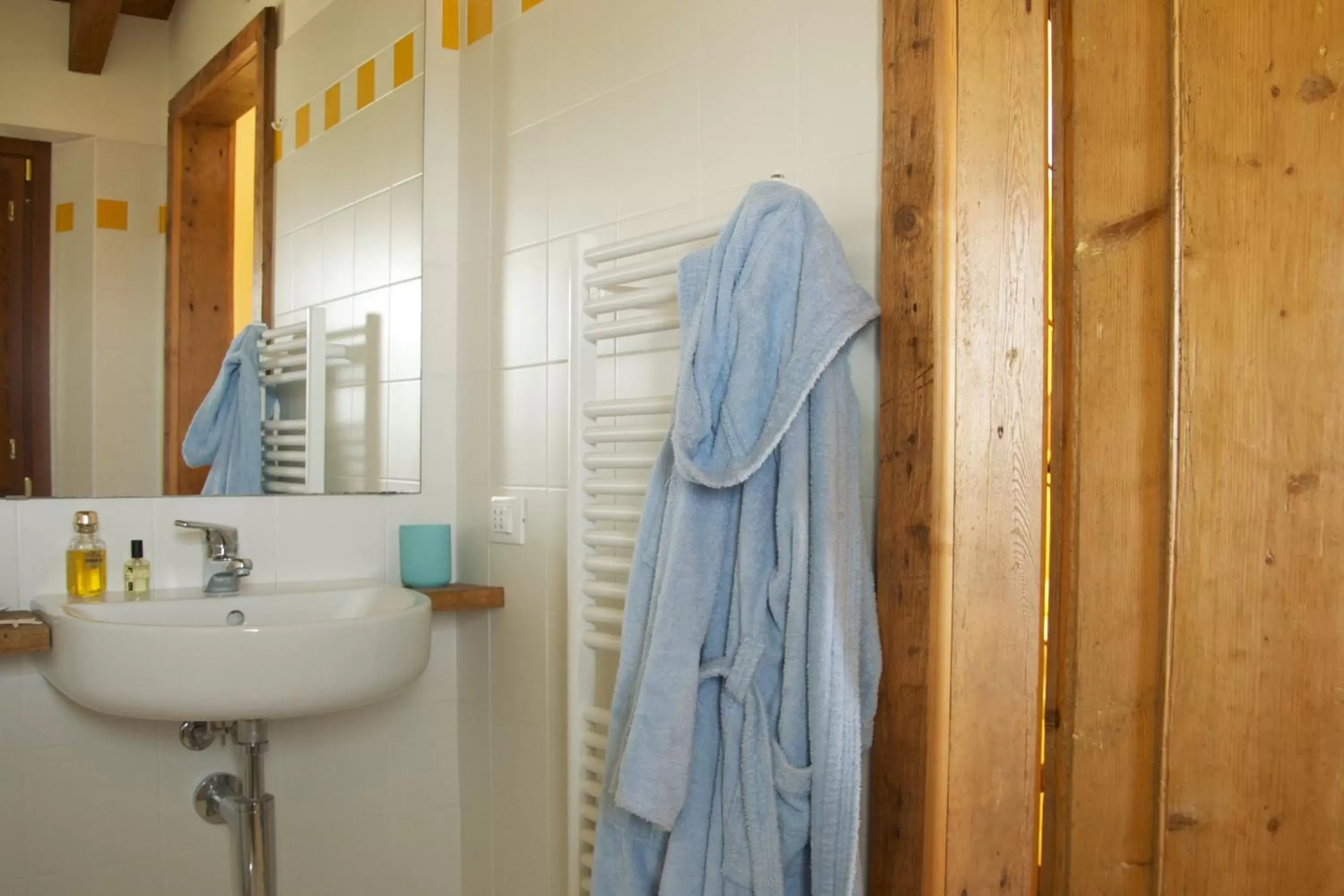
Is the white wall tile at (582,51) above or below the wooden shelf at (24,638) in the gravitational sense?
above

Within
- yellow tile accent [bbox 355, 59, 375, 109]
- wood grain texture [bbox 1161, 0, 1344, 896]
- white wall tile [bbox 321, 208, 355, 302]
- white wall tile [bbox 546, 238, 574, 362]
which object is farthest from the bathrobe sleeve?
yellow tile accent [bbox 355, 59, 375, 109]

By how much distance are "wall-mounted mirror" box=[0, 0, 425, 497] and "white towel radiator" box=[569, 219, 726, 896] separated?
0.56 m

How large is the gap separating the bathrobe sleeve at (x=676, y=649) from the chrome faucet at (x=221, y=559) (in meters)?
0.83

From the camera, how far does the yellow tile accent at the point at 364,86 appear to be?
2150mm

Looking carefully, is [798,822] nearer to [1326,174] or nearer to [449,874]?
[1326,174]

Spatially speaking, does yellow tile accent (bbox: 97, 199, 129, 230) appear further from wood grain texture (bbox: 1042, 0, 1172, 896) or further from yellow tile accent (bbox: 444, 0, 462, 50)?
wood grain texture (bbox: 1042, 0, 1172, 896)

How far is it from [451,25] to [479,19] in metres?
0.08

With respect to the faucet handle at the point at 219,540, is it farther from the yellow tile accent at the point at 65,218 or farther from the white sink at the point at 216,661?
the yellow tile accent at the point at 65,218

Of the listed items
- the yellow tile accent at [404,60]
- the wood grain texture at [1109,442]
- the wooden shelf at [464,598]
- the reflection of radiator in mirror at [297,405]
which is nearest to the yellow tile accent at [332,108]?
the yellow tile accent at [404,60]

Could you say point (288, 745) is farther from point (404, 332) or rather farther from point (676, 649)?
point (676, 649)

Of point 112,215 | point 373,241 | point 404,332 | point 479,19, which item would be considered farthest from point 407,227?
point 112,215

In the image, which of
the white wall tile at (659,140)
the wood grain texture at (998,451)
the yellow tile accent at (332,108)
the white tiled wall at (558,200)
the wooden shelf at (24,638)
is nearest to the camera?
the wood grain texture at (998,451)

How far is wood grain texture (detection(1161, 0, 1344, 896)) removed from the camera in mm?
1080

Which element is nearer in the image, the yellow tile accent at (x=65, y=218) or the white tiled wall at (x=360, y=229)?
the yellow tile accent at (x=65, y=218)
